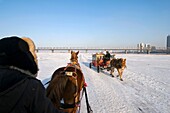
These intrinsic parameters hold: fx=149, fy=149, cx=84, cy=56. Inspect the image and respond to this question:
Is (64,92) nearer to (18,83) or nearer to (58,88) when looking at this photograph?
(58,88)

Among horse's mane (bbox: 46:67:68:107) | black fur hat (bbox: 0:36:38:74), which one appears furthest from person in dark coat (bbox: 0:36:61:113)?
horse's mane (bbox: 46:67:68:107)

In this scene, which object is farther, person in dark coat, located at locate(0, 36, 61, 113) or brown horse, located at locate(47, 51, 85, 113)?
brown horse, located at locate(47, 51, 85, 113)

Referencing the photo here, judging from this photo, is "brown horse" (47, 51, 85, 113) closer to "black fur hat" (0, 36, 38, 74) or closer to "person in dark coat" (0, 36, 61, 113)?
"person in dark coat" (0, 36, 61, 113)

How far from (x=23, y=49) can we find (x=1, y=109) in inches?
19.9

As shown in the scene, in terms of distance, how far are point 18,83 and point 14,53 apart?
26cm

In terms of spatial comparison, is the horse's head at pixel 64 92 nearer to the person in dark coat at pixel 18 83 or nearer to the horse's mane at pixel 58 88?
the horse's mane at pixel 58 88

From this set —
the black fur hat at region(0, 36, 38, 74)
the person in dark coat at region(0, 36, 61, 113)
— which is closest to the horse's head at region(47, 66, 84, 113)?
the person in dark coat at region(0, 36, 61, 113)

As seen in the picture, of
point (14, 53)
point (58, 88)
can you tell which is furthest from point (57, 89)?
point (14, 53)

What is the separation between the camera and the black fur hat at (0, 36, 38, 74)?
124 centimetres

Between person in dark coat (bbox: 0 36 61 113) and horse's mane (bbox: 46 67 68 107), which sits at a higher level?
person in dark coat (bbox: 0 36 61 113)

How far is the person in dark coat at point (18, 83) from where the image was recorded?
1156 mm

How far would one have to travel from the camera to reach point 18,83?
116 cm

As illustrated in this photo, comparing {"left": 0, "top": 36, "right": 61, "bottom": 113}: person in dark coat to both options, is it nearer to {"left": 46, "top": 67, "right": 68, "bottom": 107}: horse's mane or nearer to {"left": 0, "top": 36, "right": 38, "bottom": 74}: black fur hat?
{"left": 0, "top": 36, "right": 38, "bottom": 74}: black fur hat

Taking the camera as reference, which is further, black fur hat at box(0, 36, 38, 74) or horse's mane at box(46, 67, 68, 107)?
horse's mane at box(46, 67, 68, 107)
